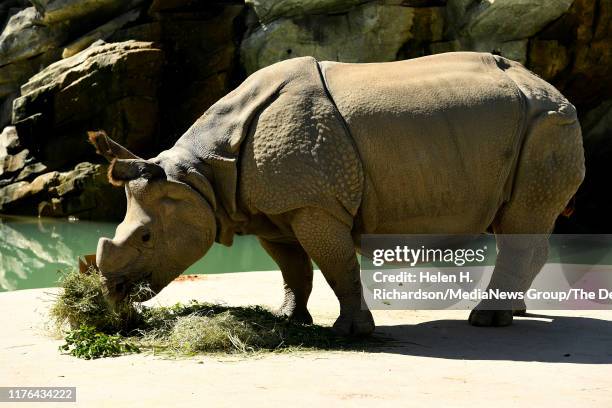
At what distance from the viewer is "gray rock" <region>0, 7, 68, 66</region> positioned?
22.0 meters

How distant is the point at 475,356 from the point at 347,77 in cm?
234

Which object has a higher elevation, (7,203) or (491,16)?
(491,16)

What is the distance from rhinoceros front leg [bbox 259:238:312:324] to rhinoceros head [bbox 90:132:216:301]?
0.94 meters

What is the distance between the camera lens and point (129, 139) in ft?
66.7

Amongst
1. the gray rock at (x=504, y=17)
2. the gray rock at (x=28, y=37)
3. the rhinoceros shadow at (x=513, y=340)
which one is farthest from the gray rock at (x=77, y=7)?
the rhinoceros shadow at (x=513, y=340)

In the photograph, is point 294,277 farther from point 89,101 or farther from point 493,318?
point 89,101

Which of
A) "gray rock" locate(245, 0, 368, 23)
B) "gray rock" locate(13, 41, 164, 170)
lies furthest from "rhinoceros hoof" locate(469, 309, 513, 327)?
"gray rock" locate(13, 41, 164, 170)

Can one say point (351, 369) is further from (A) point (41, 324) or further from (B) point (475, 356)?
(A) point (41, 324)

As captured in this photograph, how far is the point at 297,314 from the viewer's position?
766 centimetres

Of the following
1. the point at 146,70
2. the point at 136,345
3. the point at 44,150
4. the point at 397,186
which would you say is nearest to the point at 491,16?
the point at 146,70

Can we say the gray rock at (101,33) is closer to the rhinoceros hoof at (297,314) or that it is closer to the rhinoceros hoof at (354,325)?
the rhinoceros hoof at (297,314)

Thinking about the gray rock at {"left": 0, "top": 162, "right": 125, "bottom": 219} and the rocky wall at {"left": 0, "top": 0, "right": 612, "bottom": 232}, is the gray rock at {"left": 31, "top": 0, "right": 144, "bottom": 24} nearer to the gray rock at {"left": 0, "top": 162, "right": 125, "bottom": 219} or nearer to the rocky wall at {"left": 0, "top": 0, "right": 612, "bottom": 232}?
the rocky wall at {"left": 0, "top": 0, "right": 612, "bottom": 232}

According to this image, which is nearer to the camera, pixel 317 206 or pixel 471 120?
pixel 317 206

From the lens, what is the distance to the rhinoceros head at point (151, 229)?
682 centimetres
